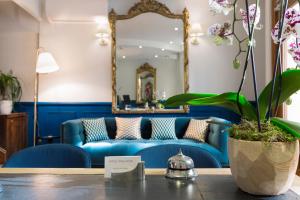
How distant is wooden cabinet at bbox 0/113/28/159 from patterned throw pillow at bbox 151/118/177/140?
205cm

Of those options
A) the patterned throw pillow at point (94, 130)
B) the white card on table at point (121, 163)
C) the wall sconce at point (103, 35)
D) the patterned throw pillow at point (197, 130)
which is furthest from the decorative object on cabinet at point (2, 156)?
the white card on table at point (121, 163)

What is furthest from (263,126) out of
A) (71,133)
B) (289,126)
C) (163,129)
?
(163,129)

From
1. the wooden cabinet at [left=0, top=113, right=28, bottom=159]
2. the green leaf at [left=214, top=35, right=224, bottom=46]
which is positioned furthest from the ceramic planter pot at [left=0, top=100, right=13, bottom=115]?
the green leaf at [left=214, top=35, right=224, bottom=46]

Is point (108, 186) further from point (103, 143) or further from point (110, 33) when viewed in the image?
point (110, 33)

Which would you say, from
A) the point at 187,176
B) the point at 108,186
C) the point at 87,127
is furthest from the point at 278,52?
the point at 87,127

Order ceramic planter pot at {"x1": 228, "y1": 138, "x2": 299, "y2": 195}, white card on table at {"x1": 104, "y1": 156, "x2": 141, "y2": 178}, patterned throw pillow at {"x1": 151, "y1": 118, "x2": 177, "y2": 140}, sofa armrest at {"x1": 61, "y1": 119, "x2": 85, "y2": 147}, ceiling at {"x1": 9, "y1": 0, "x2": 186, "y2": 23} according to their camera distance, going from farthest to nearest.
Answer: ceiling at {"x1": 9, "y1": 0, "x2": 186, "y2": 23} → patterned throw pillow at {"x1": 151, "y1": 118, "x2": 177, "y2": 140} → sofa armrest at {"x1": 61, "y1": 119, "x2": 85, "y2": 147} → white card on table at {"x1": 104, "y1": 156, "x2": 141, "y2": 178} → ceramic planter pot at {"x1": 228, "y1": 138, "x2": 299, "y2": 195}

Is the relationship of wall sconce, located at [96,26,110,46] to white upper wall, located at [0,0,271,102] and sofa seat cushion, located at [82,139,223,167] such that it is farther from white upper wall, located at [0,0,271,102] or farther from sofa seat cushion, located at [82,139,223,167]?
sofa seat cushion, located at [82,139,223,167]

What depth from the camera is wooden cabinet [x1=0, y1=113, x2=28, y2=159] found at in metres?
4.01

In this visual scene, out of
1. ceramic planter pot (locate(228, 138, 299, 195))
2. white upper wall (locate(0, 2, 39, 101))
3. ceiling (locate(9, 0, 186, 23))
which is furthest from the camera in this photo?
white upper wall (locate(0, 2, 39, 101))

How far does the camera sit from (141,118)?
4316mm

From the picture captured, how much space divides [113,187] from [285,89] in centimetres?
65

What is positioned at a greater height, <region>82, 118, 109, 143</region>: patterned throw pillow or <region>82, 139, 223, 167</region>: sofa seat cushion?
<region>82, 118, 109, 143</region>: patterned throw pillow

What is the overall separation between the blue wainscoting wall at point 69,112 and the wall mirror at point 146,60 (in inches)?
11.4

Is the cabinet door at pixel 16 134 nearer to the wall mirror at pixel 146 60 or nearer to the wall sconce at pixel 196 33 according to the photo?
the wall mirror at pixel 146 60
